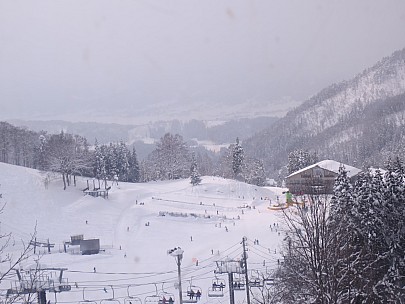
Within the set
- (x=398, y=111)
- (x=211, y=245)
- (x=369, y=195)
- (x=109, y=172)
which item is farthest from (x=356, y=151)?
(x=369, y=195)

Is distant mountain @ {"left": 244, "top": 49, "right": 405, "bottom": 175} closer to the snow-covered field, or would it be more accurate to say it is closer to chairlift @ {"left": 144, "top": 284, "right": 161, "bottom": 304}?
the snow-covered field

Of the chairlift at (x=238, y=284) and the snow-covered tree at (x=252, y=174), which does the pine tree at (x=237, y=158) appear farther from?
the chairlift at (x=238, y=284)

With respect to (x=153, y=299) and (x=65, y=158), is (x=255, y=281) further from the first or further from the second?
(x=65, y=158)

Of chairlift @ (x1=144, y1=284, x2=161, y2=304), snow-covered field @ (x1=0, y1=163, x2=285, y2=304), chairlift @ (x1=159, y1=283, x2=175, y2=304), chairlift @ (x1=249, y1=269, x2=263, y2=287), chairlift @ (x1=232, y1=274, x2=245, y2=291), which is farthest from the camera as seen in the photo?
snow-covered field @ (x1=0, y1=163, x2=285, y2=304)

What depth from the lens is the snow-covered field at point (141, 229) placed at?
24.2 m

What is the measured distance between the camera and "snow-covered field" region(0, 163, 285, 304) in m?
24.2

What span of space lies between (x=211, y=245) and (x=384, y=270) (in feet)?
50.2

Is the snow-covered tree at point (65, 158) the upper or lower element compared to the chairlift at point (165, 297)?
upper

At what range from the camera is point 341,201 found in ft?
61.3

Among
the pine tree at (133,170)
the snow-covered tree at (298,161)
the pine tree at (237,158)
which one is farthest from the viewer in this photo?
the pine tree at (133,170)

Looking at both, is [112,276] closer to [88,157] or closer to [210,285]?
[210,285]

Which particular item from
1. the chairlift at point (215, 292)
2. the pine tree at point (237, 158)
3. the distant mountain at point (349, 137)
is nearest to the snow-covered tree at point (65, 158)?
the pine tree at point (237, 158)

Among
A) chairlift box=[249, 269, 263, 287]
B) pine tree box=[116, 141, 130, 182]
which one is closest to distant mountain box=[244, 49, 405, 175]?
pine tree box=[116, 141, 130, 182]

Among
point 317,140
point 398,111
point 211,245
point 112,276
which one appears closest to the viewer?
point 112,276
